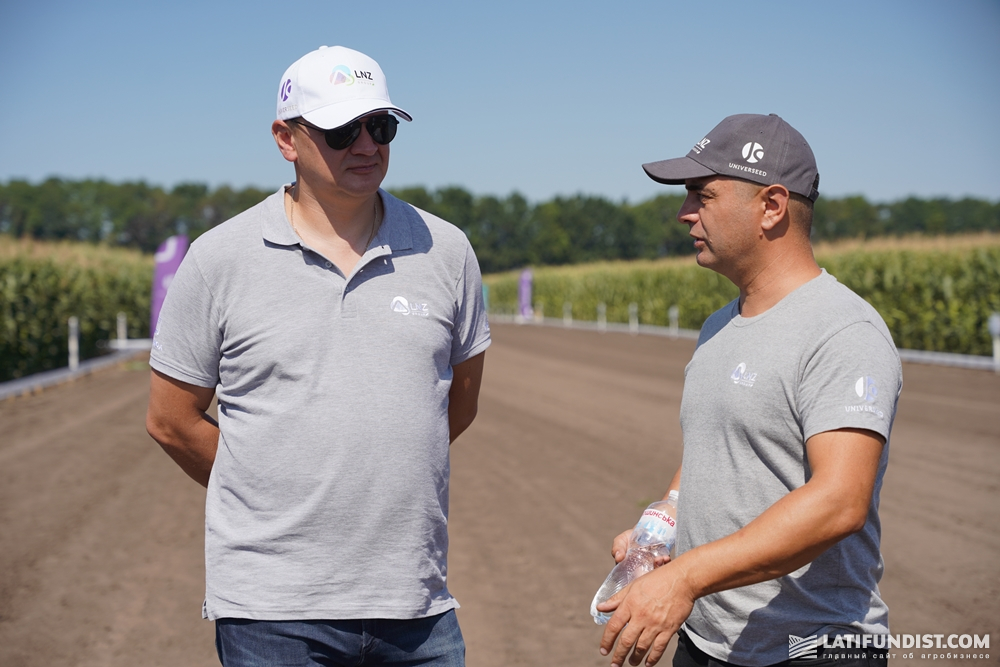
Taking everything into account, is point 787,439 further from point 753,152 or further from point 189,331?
point 189,331

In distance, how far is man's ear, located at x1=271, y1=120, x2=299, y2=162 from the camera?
8.62 ft

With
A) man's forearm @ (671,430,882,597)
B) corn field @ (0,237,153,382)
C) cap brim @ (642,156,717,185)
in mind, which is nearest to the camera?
man's forearm @ (671,430,882,597)

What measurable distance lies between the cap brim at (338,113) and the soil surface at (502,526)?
3.29 metres

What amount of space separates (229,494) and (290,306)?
55 cm

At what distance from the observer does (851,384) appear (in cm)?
207

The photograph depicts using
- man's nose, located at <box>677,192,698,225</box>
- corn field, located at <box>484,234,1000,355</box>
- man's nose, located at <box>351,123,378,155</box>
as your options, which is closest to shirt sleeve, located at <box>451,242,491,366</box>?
man's nose, located at <box>351,123,378,155</box>

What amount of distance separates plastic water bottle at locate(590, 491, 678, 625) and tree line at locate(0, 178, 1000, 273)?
99.8 metres

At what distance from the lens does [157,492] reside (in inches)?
337

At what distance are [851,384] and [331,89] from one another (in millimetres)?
1599

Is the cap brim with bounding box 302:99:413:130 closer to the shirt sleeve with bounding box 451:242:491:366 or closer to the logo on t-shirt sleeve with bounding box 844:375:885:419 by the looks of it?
the shirt sleeve with bounding box 451:242:491:366

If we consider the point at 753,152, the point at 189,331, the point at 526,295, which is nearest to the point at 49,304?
the point at 189,331

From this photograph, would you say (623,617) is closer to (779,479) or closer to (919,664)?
(779,479)

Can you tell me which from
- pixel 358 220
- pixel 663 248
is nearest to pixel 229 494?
pixel 358 220

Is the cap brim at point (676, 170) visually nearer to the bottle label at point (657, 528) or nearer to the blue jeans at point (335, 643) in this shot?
the bottle label at point (657, 528)
